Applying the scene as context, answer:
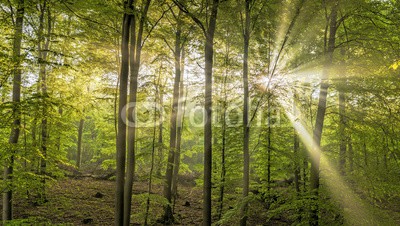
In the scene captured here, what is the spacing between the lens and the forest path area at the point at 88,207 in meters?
10.1

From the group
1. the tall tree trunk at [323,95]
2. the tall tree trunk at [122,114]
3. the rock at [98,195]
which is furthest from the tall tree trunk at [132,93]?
the rock at [98,195]

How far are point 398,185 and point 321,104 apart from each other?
114 inches

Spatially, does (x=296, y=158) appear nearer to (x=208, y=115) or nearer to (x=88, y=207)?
(x=208, y=115)

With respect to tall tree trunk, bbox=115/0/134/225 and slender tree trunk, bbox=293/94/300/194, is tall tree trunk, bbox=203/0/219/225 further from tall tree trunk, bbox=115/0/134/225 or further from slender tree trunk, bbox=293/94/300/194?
slender tree trunk, bbox=293/94/300/194

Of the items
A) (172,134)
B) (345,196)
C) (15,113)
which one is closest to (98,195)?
(172,134)

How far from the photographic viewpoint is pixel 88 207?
42.1 ft

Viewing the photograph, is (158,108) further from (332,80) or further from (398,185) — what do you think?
(398,185)

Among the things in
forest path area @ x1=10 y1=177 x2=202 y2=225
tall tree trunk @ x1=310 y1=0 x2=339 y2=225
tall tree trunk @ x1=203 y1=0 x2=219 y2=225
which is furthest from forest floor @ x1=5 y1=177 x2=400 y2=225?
tall tree trunk @ x1=310 y1=0 x2=339 y2=225

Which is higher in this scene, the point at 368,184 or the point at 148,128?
the point at 148,128

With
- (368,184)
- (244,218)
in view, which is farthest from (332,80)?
(244,218)

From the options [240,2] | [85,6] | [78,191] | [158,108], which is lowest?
[78,191]

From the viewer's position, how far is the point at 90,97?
487 inches

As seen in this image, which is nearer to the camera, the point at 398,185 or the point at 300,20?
the point at 398,185

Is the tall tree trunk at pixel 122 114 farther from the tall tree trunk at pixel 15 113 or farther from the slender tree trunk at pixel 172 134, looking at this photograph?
the slender tree trunk at pixel 172 134
